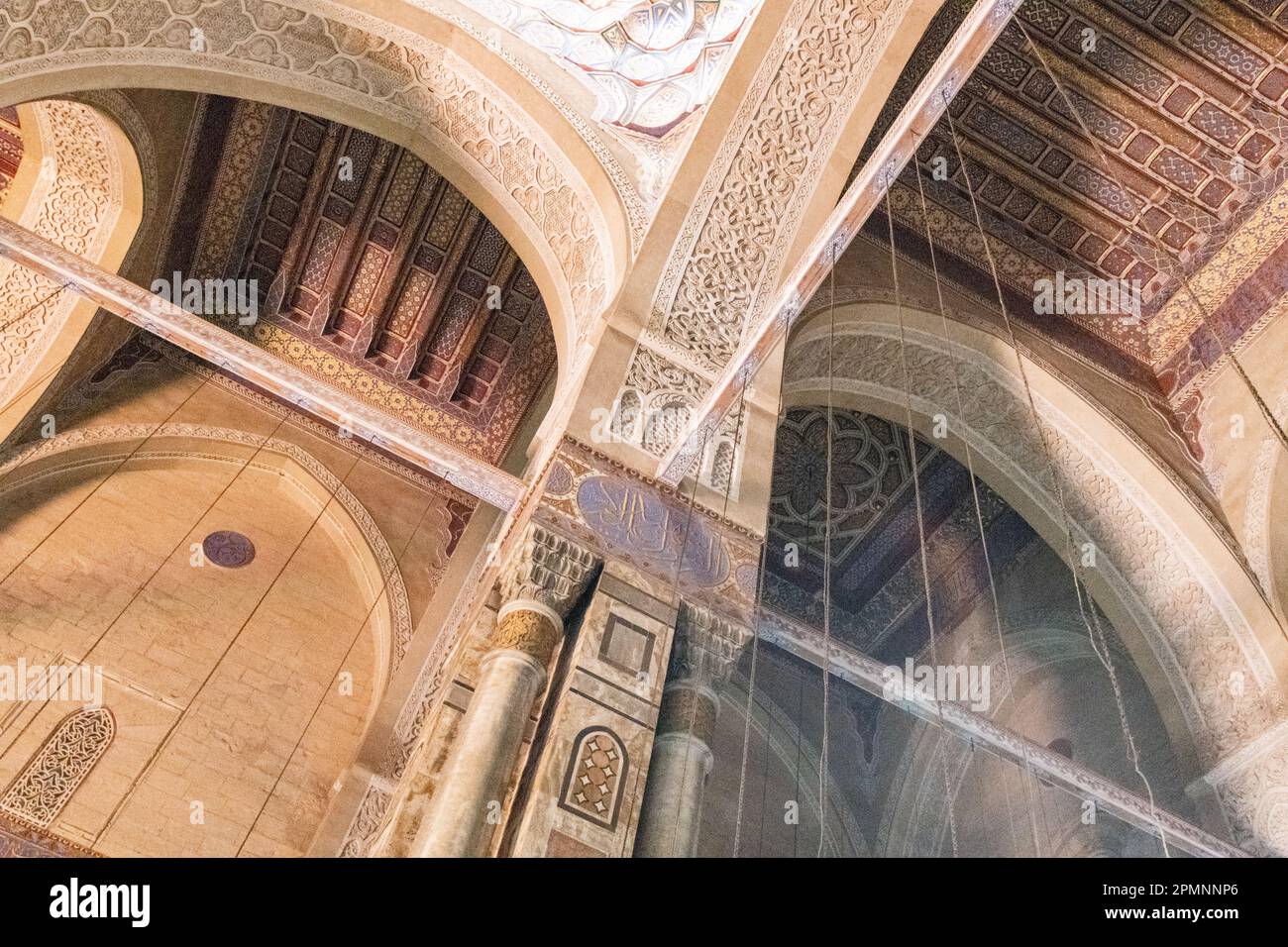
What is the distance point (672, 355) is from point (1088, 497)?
3.24 metres

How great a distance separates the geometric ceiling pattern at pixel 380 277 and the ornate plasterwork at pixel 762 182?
236 centimetres

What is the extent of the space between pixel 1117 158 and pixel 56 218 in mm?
6197

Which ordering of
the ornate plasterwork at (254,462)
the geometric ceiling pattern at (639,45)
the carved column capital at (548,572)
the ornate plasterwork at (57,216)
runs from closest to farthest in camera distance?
the carved column capital at (548,572) < the geometric ceiling pattern at (639,45) < the ornate plasterwork at (57,216) < the ornate plasterwork at (254,462)

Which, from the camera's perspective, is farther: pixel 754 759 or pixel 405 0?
pixel 754 759

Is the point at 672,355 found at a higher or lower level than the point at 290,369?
higher

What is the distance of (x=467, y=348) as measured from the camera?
7203 millimetres

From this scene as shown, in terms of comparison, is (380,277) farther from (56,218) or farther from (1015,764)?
(1015,764)

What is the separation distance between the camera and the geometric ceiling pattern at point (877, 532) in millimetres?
7309

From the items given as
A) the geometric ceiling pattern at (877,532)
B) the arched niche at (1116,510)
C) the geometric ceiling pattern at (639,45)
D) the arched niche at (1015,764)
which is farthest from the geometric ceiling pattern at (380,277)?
the arched niche at (1015,764)

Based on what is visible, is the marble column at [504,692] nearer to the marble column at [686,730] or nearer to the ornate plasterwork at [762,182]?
the marble column at [686,730]

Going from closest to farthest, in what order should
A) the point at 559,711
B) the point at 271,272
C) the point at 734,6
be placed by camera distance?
the point at 559,711 < the point at 734,6 < the point at 271,272
